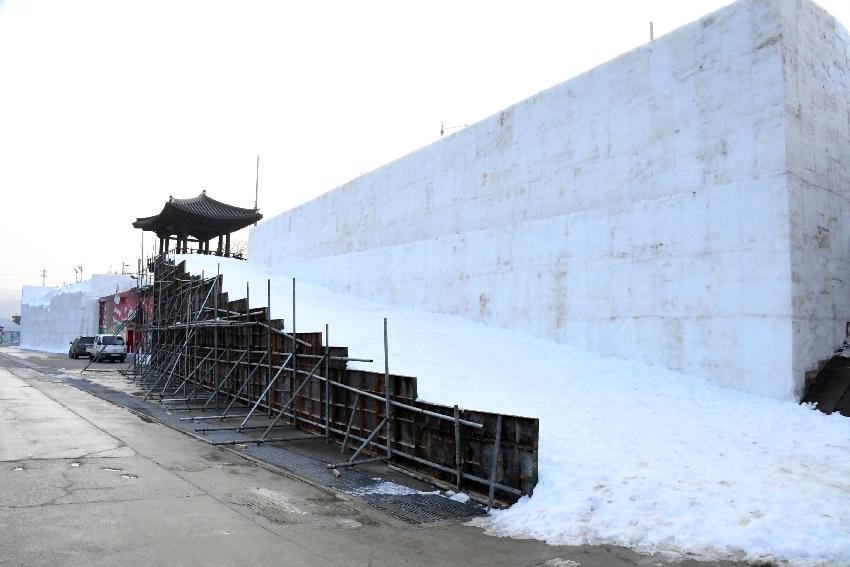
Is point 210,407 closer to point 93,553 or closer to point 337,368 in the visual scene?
point 337,368

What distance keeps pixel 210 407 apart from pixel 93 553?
38.3 feet

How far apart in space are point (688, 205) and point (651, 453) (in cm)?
573

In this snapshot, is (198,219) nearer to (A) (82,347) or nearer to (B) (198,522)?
(A) (82,347)

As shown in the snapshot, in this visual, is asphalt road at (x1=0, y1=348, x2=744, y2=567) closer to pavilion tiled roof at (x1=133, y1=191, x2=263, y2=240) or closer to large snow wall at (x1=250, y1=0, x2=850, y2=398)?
large snow wall at (x1=250, y1=0, x2=850, y2=398)

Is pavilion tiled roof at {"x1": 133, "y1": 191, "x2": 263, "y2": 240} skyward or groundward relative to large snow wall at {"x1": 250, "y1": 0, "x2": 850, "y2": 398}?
skyward

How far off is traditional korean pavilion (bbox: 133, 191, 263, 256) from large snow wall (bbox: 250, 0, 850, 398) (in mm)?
27161

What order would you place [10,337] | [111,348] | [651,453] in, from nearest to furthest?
[651,453]
[111,348]
[10,337]

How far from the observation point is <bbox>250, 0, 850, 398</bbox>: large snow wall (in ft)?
33.7

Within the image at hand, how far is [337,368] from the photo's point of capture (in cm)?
1151

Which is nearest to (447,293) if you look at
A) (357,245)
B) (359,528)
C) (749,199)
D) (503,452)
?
(357,245)

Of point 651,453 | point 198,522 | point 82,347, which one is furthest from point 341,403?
point 82,347

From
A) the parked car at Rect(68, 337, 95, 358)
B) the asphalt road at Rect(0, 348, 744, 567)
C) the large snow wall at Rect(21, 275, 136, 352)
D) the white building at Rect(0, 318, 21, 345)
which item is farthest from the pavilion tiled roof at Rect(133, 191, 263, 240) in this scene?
the white building at Rect(0, 318, 21, 345)

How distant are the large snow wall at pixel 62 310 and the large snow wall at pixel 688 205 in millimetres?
40334

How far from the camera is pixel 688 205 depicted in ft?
38.1
